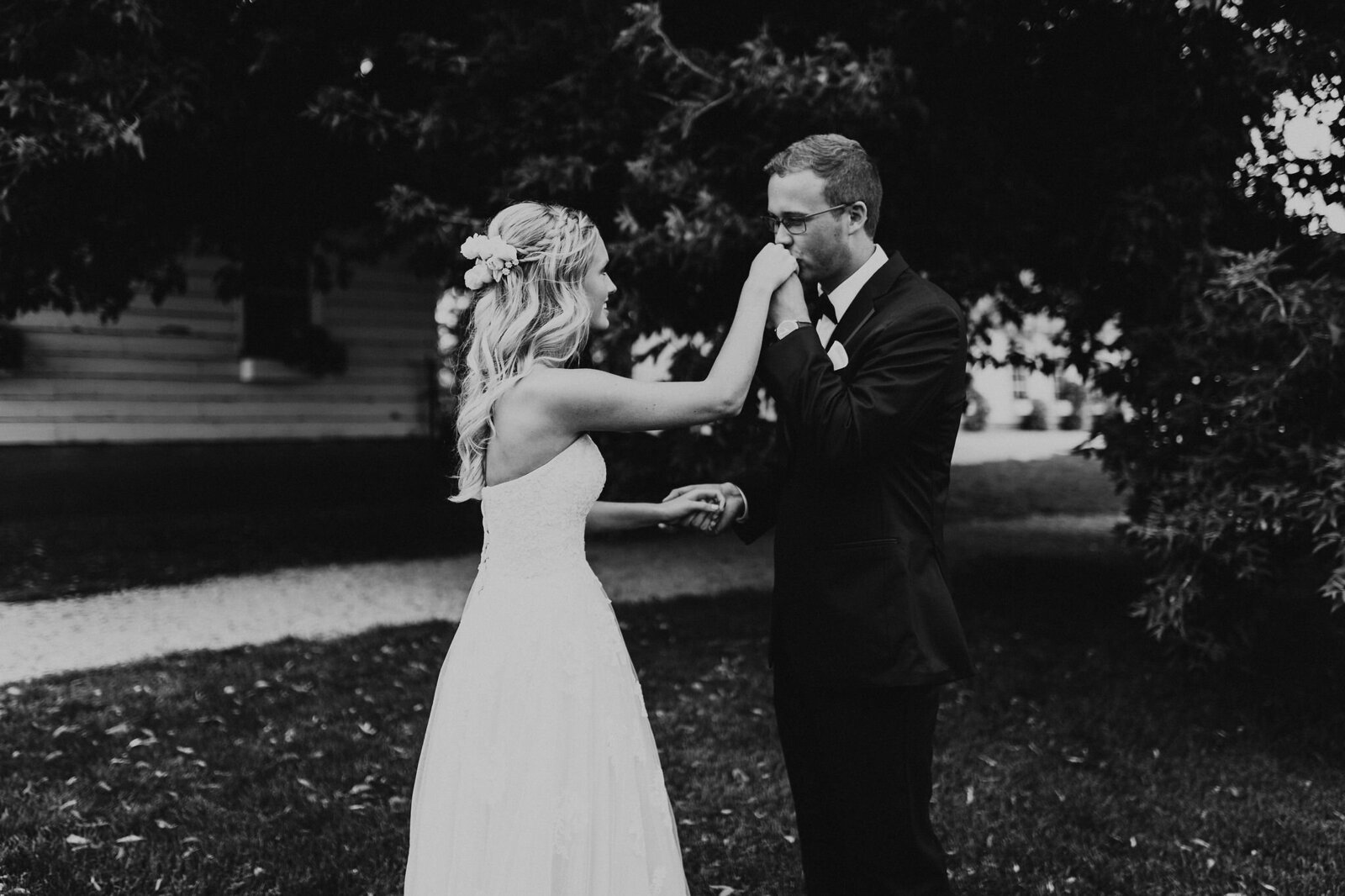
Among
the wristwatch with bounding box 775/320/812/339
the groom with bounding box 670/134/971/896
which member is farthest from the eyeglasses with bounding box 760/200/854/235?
the wristwatch with bounding box 775/320/812/339

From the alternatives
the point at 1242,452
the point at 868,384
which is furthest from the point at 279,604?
the point at 868,384

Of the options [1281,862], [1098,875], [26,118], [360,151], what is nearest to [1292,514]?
[1281,862]

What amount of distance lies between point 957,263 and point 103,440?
10.3 metres

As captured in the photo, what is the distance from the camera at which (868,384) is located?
2.79m

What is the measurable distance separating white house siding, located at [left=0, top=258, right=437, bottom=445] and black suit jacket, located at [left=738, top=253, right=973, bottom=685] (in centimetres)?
1060

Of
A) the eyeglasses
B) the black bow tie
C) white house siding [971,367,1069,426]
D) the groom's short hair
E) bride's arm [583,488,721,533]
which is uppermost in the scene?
the groom's short hair

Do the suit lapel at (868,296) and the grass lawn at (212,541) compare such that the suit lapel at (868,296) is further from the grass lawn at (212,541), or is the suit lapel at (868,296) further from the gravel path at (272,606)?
the grass lawn at (212,541)

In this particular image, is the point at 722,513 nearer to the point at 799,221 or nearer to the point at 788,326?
the point at 788,326

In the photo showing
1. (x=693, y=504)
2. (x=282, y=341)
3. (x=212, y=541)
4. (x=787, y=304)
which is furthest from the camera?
(x=282, y=341)

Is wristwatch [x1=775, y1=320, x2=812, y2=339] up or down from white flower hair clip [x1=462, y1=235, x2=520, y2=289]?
down

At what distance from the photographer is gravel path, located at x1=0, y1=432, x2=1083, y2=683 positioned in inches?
295

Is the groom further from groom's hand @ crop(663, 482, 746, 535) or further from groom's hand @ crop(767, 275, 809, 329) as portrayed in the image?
groom's hand @ crop(663, 482, 746, 535)

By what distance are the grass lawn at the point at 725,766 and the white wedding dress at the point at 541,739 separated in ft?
4.32

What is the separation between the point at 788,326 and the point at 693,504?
0.78m
